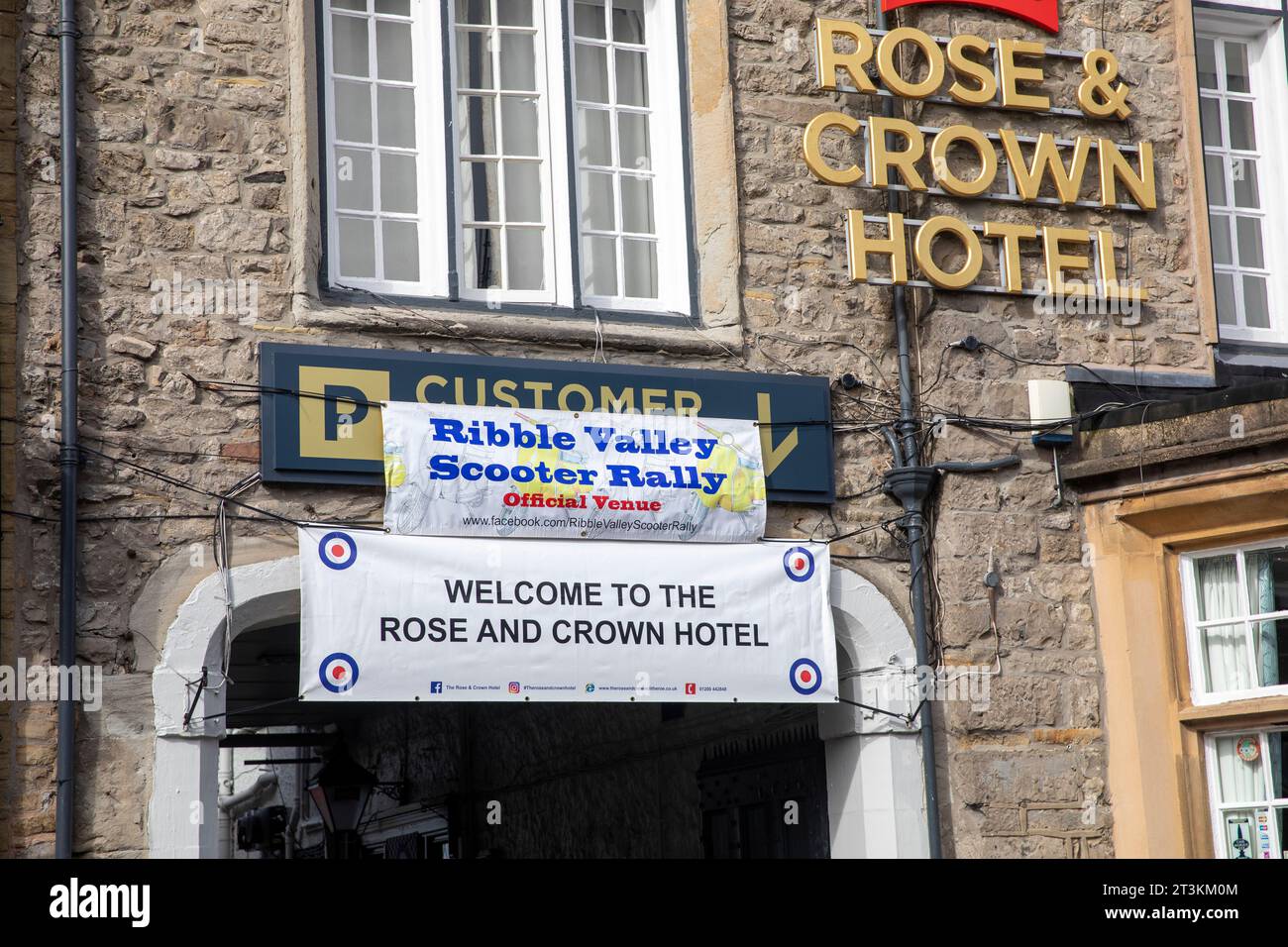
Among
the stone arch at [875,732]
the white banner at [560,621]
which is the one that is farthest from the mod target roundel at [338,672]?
the stone arch at [875,732]

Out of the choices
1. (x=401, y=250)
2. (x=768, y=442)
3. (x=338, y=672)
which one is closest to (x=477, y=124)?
(x=401, y=250)

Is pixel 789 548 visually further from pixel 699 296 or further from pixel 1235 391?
pixel 1235 391

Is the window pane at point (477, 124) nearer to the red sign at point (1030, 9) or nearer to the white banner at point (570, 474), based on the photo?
the white banner at point (570, 474)

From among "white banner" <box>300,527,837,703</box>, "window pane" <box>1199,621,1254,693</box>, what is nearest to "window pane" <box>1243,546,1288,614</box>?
"window pane" <box>1199,621,1254,693</box>

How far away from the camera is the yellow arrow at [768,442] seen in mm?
7773

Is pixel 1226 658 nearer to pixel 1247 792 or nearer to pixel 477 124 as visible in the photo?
pixel 1247 792

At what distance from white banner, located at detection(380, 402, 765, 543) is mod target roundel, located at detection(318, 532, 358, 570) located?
0.66 ft

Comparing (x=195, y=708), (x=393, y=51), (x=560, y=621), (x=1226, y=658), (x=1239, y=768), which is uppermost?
(x=393, y=51)

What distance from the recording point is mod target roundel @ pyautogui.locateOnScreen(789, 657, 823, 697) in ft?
25.0

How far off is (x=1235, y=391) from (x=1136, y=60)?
2.01 metres

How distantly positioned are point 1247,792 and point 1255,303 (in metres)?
2.63

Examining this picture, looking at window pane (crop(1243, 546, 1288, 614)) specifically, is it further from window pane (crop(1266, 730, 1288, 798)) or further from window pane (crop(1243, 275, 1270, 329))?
window pane (crop(1243, 275, 1270, 329))

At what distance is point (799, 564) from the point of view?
25.3ft

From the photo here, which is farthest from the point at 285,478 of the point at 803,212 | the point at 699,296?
the point at 803,212
